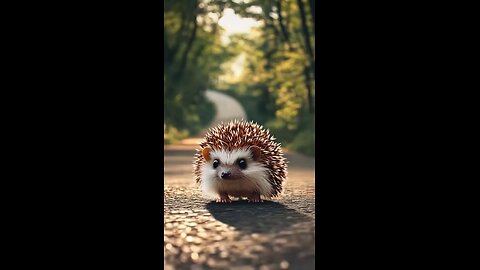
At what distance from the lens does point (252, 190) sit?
4.84 meters

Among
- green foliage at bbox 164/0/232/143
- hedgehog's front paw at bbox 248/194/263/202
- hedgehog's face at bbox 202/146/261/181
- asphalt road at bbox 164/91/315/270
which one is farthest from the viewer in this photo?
green foliage at bbox 164/0/232/143

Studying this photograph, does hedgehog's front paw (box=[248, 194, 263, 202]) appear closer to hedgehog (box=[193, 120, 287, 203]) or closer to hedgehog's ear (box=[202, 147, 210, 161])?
hedgehog (box=[193, 120, 287, 203])

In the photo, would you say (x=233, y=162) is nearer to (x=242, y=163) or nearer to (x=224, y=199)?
(x=242, y=163)

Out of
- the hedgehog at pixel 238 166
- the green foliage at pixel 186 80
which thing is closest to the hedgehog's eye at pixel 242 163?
the hedgehog at pixel 238 166

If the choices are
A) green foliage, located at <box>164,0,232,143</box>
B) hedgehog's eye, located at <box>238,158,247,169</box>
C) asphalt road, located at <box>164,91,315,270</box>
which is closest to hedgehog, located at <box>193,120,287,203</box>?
hedgehog's eye, located at <box>238,158,247,169</box>

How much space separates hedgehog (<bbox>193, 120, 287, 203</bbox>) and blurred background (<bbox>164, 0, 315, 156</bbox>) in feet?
4.60

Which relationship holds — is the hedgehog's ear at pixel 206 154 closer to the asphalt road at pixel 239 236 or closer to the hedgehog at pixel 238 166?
the hedgehog at pixel 238 166

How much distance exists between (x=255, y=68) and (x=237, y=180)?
1545 centimetres

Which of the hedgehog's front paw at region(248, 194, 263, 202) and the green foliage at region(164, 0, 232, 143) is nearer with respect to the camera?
the hedgehog's front paw at region(248, 194, 263, 202)

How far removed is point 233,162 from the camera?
4.79 metres

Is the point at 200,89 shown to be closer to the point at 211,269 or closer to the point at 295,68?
the point at 295,68

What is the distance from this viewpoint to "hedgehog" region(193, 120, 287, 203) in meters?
4.78

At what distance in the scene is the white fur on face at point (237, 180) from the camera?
478 cm
